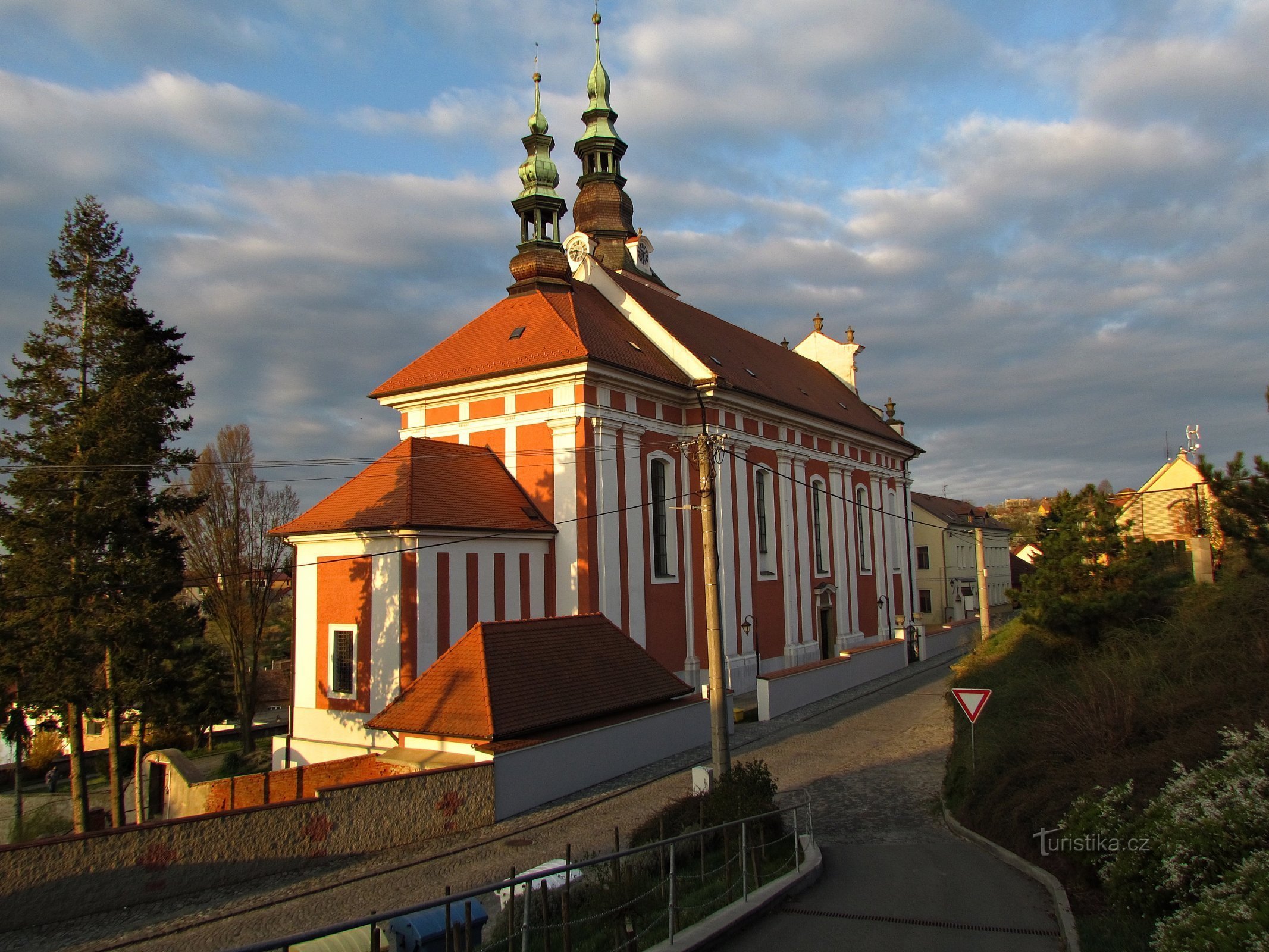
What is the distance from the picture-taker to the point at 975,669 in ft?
66.0

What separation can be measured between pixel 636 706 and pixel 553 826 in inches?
159

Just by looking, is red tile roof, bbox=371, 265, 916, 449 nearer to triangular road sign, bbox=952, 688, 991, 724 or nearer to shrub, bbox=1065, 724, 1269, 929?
triangular road sign, bbox=952, 688, 991, 724

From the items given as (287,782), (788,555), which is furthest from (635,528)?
(287,782)

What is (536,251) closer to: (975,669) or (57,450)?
(57,450)

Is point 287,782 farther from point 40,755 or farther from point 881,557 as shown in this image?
point 881,557

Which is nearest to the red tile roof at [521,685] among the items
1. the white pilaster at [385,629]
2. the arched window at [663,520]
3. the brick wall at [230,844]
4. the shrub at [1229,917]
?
the brick wall at [230,844]

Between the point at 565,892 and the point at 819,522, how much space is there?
26453mm

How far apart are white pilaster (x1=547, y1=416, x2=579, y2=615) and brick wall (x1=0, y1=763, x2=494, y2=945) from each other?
314 inches

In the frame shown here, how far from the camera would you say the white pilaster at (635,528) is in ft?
71.8

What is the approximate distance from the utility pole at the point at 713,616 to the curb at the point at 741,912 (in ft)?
7.89

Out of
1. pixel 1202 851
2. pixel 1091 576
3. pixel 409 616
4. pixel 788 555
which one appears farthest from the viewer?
pixel 788 555

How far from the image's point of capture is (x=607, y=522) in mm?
21453

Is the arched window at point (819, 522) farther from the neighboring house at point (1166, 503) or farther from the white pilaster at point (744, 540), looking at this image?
the neighboring house at point (1166, 503)

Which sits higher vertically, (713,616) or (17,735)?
(713,616)
